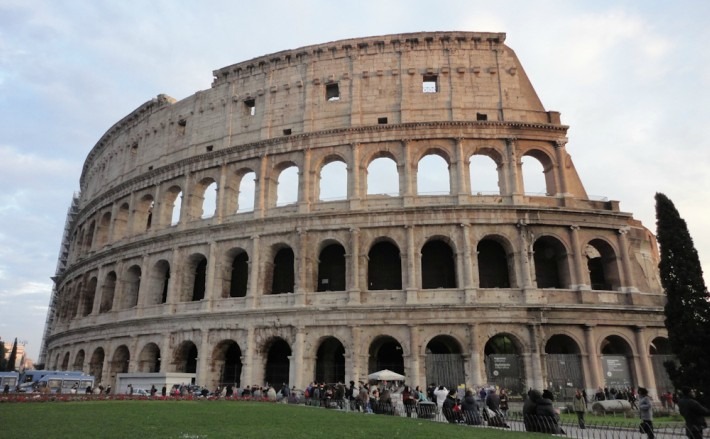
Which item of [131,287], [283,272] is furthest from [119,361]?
[283,272]

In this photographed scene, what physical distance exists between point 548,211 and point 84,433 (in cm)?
2124

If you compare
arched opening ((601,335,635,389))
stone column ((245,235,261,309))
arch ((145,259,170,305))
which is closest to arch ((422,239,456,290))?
arched opening ((601,335,635,389))

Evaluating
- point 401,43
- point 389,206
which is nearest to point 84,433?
point 389,206

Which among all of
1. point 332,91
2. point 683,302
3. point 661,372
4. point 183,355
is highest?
point 332,91

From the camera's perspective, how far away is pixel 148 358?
90.3 feet

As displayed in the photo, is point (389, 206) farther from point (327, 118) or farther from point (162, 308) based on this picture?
point (162, 308)

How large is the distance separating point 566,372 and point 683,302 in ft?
20.6

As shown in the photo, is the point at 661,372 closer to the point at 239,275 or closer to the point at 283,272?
the point at 283,272

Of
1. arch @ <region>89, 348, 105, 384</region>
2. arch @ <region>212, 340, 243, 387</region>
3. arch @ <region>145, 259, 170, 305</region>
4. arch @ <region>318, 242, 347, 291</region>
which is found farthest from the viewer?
arch @ <region>89, 348, 105, 384</region>

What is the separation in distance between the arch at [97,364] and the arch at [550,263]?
87.8 feet

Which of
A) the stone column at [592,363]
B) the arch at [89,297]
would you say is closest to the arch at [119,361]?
the arch at [89,297]

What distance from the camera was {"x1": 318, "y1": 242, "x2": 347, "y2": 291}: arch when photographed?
1005 inches

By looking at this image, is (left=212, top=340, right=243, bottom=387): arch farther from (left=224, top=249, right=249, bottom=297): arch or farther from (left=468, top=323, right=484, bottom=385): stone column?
(left=468, top=323, right=484, bottom=385): stone column

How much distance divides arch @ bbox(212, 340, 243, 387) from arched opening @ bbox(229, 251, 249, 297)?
2.89 m
